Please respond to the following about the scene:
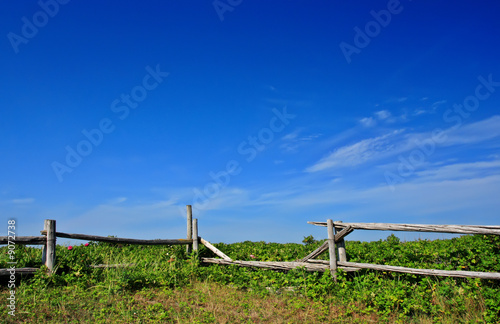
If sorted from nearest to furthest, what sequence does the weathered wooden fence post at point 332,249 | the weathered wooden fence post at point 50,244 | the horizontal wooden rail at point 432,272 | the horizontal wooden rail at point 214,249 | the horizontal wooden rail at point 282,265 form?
the horizontal wooden rail at point 432,272
the weathered wooden fence post at point 332,249
the weathered wooden fence post at point 50,244
the horizontal wooden rail at point 282,265
the horizontal wooden rail at point 214,249

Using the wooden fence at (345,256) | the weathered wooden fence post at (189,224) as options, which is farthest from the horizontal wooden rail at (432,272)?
the weathered wooden fence post at (189,224)

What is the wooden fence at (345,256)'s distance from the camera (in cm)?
749

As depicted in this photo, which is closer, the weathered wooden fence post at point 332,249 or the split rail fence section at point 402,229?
the split rail fence section at point 402,229

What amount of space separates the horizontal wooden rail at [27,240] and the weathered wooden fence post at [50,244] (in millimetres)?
154

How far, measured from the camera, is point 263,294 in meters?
8.69

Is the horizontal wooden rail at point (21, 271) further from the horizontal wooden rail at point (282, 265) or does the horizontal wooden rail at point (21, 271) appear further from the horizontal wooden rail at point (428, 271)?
the horizontal wooden rail at point (428, 271)

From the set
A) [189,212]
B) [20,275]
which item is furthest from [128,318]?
[189,212]

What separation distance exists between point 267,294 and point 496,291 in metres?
4.80

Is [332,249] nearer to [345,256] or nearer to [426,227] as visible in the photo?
[345,256]

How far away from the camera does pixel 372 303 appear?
7.80m

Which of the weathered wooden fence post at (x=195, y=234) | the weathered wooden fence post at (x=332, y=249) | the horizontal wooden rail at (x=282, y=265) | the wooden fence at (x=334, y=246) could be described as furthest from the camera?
the weathered wooden fence post at (x=195, y=234)

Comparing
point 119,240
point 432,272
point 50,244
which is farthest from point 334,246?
point 50,244

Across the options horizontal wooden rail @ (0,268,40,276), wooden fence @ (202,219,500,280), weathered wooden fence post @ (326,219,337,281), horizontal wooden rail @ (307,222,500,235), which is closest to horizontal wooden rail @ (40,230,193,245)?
horizontal wooden rail @ (0,268,40,276)

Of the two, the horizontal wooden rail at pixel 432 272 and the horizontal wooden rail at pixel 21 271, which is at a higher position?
the horizontal wooden rail at pixel 21 271
